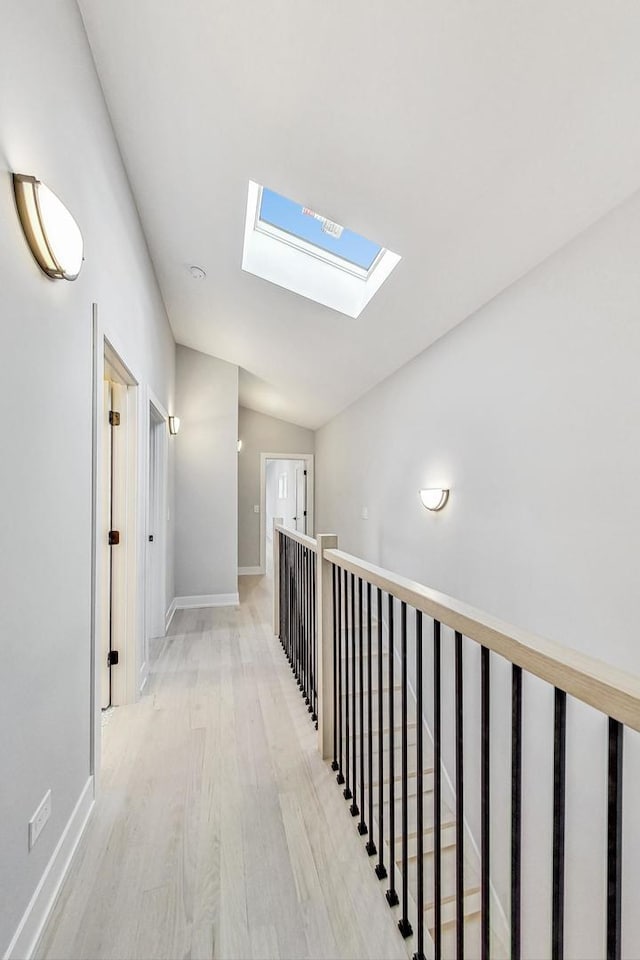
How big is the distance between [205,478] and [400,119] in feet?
12.6

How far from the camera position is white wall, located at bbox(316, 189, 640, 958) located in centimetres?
165

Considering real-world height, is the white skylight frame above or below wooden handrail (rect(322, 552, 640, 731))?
above

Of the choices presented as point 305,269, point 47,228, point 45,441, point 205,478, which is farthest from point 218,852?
point 205,478

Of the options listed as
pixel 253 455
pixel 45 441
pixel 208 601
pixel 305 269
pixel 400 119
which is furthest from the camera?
pixel 253 455

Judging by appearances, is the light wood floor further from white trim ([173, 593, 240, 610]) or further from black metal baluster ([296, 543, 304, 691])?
white trim ([173, 593, 240, 610])

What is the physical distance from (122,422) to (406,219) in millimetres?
1915

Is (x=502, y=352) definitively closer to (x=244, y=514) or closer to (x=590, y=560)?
(x=590, y=560)

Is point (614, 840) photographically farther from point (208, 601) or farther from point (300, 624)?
point (208, 601)

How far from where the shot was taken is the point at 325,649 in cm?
207

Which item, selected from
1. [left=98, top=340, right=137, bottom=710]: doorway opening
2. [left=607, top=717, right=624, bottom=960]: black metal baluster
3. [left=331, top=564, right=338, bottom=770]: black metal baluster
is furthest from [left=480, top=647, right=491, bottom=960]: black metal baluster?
[left=98, top=340, right=137, bottom=710]: doorway opening

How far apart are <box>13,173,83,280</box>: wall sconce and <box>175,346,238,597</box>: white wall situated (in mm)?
3515

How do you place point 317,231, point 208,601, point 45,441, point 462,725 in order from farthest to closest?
1. point 208,601
2. point 317,231
3. point 45,441
4. point 462,725

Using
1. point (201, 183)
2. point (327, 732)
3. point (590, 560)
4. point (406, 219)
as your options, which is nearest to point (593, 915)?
point (327, 732)

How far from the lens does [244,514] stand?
7020mm
